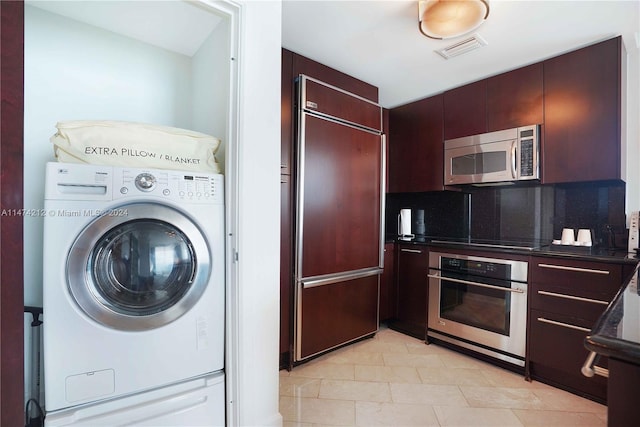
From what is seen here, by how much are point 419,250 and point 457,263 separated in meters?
0.35

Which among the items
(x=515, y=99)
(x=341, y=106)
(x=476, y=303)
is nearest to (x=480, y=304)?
(x=476, y=303)

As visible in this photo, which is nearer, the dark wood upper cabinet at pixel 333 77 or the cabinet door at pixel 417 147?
the dark wood upper cabinet at pixel 333 77

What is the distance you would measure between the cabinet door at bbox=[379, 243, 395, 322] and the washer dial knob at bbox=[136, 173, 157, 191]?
206 cm

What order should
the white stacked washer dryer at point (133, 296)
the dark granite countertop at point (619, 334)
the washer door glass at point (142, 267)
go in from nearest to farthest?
1. the dark granite countertop at point (619, 334)
2. the white stacked washer dryer at point (133, 296)
3. the washer door glass at point (142, 267)

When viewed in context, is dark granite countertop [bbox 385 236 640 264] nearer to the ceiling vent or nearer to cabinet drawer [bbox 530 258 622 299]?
cabinet drawer [bbox 530 258 622 299]

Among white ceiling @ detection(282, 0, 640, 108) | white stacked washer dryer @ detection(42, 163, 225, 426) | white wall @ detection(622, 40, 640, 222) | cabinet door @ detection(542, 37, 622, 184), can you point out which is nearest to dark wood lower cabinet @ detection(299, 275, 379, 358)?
white stacked washer dryer @ detection(42, 163, 225, 426)

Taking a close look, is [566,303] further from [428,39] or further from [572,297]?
[428,39]

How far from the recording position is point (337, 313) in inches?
90.4

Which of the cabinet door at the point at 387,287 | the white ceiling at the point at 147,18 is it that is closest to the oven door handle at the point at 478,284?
the cabinet door at the point at 387,287

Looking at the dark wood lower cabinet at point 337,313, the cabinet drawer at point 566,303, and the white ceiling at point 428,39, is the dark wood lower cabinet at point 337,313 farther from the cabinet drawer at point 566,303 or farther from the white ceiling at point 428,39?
the white ceiling at point 428,39

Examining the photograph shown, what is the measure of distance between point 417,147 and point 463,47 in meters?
0.98

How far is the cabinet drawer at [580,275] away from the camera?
65.5 inches

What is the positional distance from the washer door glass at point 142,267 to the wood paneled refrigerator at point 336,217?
0.89 m

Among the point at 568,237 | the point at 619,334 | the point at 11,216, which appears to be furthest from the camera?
the point at 568,237
